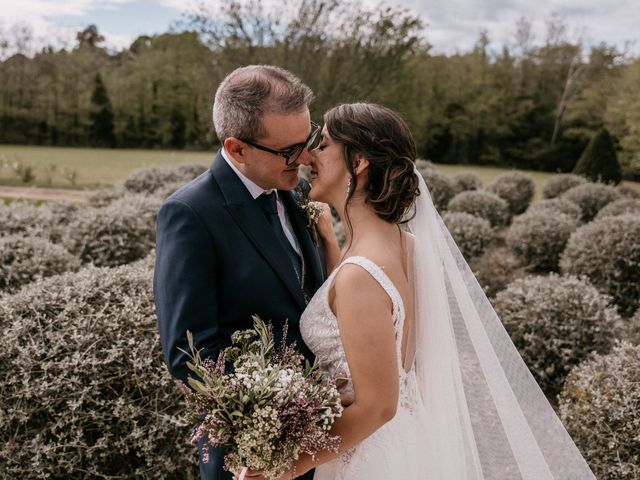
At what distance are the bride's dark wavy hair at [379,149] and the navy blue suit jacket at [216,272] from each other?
0.47 metres

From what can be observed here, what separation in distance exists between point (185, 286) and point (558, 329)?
4361mm

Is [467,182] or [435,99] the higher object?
[435,99]

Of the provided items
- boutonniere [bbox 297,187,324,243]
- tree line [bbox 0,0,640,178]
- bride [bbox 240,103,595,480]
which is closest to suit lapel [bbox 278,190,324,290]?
boutonniere [bbox 297,187,324,243]

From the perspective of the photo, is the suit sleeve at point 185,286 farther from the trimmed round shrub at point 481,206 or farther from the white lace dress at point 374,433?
the trimmed round shrub at point 481,206

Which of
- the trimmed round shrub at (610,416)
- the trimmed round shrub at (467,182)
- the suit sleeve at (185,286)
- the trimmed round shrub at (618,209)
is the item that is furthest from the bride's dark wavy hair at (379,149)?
the trimmed round shrub at (467,182)

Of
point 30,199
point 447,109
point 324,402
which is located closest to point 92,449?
point 324,402

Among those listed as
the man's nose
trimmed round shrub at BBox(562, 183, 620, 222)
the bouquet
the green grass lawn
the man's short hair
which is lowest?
the green grass lawn

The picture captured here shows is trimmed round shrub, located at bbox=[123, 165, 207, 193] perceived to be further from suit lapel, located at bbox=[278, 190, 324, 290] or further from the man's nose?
the man's nose

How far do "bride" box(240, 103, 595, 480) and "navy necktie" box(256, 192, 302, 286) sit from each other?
0.76ft

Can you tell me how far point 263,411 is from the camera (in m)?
1.80

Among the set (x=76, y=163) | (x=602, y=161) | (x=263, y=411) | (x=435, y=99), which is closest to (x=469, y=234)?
(x=263, y=411)

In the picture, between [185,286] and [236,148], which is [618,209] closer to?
[236,148]

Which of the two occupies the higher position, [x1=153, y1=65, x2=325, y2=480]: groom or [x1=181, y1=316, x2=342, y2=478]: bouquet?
[x1=153, y1=65, x2=325, y2=480]: groom

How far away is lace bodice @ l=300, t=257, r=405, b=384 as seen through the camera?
7.29ft
